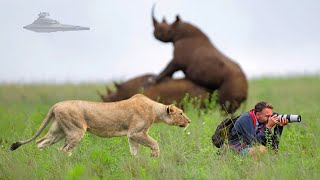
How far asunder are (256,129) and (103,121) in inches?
74.4

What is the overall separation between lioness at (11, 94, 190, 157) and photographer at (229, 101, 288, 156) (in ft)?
3.28

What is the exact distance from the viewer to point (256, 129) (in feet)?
33.4

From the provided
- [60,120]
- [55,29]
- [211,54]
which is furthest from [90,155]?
[211,54]

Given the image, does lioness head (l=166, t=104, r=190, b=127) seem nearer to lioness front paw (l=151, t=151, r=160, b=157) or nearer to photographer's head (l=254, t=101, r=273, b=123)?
lioness front paw (l=151, t=151, r=160, b=157)

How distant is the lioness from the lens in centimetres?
1015

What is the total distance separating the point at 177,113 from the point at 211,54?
6.31 meters

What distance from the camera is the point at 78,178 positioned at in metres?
8.20

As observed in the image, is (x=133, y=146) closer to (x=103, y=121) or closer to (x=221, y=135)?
(x=103, y=121)

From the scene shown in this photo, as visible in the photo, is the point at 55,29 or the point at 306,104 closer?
the point at 55,29

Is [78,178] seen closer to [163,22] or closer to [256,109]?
[256,109]

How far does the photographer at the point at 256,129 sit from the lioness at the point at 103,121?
1000 millimetres

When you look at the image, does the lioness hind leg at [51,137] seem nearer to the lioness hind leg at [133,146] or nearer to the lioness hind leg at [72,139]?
the lioness hind leg at [72,139]

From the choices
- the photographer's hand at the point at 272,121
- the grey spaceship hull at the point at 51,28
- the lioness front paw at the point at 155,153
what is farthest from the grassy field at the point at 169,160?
the grey spaceship hull at the point at 51,28

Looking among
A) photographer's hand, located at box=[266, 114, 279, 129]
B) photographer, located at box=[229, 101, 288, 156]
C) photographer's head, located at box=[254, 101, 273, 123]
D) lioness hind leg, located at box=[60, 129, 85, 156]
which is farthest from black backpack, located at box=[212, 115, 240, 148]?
lioness hind leg, located at box=[60, 129, 85, 156]
